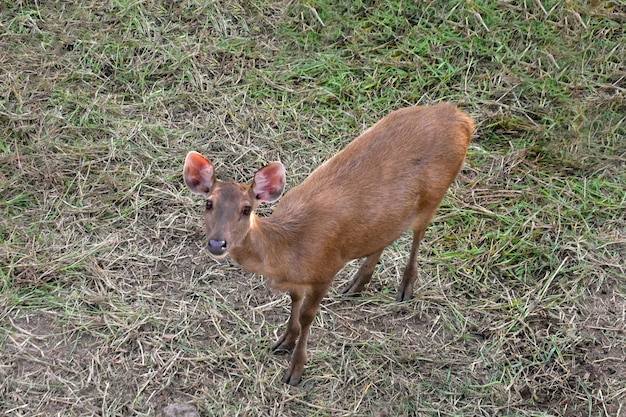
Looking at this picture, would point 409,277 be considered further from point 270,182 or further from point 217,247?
point 217,247

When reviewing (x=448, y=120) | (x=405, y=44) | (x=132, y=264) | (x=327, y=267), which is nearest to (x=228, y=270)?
(x=132, y=264)

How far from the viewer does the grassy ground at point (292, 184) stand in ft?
18.3

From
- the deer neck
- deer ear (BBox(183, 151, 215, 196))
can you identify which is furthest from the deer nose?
deer ear (BBox(183, 151, 215, 196))

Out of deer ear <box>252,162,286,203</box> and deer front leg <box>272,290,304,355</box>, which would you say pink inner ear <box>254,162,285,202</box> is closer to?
deer ear <box>252,162,286,203</box>

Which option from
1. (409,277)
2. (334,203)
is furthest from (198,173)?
(409,277)

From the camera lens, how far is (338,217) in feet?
17.4

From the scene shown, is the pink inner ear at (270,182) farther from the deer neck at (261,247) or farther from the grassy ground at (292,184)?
the grassy ground at (292,184)

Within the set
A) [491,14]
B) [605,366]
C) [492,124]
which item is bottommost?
[605,366]

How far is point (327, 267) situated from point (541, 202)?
257 cm

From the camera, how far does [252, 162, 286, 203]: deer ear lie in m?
5.03

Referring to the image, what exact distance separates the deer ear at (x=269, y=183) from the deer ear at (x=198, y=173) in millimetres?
287

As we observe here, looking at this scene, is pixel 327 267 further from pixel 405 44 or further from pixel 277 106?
pixel 405 44

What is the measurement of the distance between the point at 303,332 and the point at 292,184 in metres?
1.87

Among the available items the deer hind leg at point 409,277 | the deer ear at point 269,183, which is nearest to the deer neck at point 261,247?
the deer ear at point 269,183
